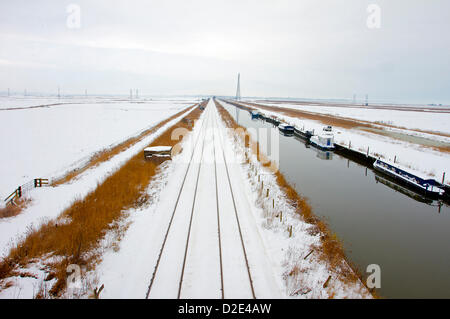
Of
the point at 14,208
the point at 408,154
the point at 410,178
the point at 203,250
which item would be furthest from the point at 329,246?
the point at 408,154

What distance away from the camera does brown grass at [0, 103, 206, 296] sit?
774 centimetres

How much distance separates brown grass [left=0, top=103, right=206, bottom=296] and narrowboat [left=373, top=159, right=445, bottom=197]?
Answer: 705 inches

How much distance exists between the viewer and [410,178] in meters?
17.8

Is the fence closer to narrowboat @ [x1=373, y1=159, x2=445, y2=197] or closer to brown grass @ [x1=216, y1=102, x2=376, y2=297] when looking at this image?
brown grass @ [x1=216, y1=102, x2=376, y2=297]

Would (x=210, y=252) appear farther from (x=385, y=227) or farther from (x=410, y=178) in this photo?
(x=410, y=178)

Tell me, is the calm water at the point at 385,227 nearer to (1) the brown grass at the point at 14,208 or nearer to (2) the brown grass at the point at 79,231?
(2) the brown grass at the point at 79,231

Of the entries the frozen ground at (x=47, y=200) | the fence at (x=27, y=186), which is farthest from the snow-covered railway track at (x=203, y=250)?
the fence at (x=27, y=186)

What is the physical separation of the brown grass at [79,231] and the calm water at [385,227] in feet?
31.9

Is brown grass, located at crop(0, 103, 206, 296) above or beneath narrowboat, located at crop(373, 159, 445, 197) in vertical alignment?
beneath

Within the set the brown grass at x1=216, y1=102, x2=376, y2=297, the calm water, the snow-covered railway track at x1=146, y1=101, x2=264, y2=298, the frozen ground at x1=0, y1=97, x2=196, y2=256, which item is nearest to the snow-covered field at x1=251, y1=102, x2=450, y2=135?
the calm water

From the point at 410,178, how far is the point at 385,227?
8068 millimetres

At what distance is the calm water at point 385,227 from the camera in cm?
861

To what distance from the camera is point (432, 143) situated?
30172 mm

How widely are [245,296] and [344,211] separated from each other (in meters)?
9.35
